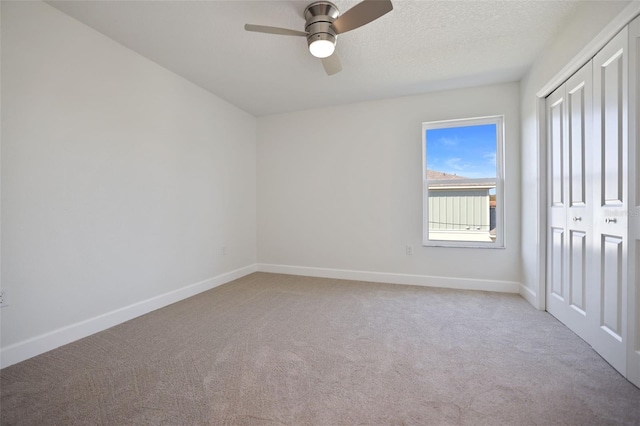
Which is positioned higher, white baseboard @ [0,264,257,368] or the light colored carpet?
white baseboard @ [0,264,257,368]

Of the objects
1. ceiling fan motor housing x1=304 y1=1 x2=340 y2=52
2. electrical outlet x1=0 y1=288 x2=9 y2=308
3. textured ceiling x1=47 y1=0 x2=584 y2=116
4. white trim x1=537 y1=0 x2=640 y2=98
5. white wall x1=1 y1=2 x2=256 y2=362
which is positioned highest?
textured ceiling x1=47 y1=0 x2=584 y2=116

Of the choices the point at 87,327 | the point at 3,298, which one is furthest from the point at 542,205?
the point at 3,298

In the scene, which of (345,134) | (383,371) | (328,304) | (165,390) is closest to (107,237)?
(165,390)

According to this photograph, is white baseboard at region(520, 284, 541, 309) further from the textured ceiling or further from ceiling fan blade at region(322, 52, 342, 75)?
ceiling fan blade at region(322, 52, 342, 75)

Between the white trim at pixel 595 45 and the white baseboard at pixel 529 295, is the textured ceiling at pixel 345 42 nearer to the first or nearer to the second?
the white trim at pixel 595 45

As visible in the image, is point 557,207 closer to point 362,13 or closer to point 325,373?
point 362,13

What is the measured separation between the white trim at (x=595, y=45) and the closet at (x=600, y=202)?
37 millimetres

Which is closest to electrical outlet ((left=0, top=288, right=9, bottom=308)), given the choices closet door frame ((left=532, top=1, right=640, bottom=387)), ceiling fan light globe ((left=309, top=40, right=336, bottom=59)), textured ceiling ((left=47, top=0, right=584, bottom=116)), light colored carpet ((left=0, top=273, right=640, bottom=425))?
light colored carpet ((left=0, top=273, right=640, bottom=425))

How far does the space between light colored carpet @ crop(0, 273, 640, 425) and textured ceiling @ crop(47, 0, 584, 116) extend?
2.46m

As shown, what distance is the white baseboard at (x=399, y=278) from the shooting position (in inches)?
133

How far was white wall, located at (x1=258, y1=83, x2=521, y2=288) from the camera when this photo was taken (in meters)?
3.40

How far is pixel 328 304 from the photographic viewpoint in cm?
299

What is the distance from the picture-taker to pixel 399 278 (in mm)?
3766

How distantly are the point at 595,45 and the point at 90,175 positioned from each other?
12.5 feet
